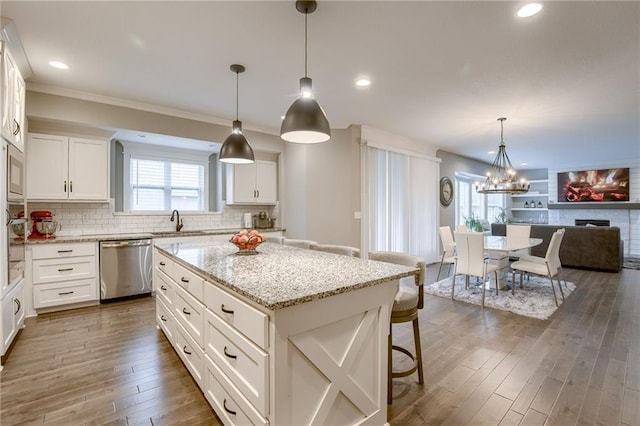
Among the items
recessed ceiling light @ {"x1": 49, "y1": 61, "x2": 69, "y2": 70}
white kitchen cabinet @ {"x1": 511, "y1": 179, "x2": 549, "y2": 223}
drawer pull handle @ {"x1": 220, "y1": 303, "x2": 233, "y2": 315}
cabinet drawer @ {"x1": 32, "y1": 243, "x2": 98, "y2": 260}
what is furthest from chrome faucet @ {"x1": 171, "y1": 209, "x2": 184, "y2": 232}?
white kitchen cabinet @ {"x1": 511, "y1": 179, "x2": 549, "y2": 223}

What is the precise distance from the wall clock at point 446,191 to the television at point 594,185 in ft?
15.9

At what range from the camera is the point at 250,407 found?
1358 mm

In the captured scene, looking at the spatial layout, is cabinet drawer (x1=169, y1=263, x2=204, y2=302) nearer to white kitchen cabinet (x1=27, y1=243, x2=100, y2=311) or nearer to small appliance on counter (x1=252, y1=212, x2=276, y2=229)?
white kitchen cabinet (x1=27, y1=243, x2=100, y2=311)

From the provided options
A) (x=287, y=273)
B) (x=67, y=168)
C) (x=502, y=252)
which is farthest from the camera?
(x=502, y=252)

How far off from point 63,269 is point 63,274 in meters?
0.06

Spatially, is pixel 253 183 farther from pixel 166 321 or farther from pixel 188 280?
pixel 188 280

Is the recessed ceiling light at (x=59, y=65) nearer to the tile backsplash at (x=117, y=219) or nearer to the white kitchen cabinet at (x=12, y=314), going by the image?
the tile backsplash at (x=117, y=219)

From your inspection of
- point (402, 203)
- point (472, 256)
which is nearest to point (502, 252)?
point (472, 256)

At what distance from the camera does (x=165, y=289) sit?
2.67 meters

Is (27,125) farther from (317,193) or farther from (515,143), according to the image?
(515,143)

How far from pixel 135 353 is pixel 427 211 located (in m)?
5.74

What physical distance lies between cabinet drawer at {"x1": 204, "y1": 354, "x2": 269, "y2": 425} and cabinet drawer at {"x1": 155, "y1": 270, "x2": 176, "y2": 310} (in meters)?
0.87

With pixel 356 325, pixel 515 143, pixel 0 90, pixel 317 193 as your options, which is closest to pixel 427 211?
pixel 515 143

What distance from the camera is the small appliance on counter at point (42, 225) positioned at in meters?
3.58
